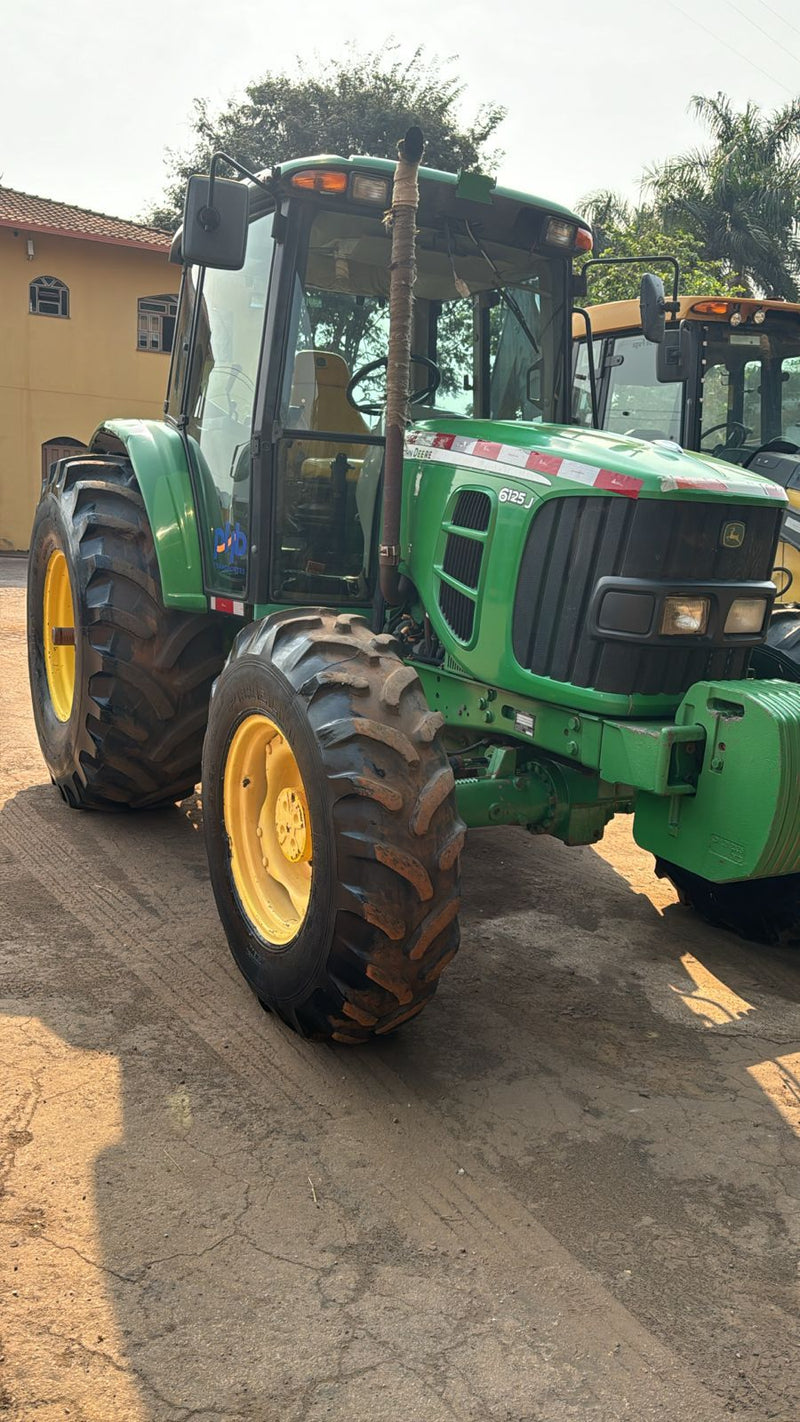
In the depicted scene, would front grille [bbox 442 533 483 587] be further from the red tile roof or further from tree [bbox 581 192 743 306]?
the red tile roof

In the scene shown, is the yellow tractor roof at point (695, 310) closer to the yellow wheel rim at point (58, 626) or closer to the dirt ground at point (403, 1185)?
the yellow wheel rim at point (58, 626)

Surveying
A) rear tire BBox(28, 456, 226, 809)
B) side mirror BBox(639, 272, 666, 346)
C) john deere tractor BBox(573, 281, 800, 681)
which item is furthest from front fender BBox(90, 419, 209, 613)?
john deere tractor BBox(573, 281, 800, 681)

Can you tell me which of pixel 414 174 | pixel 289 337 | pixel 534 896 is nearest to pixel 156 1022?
pixel 534 896

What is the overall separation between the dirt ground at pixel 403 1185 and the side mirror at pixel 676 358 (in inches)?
105

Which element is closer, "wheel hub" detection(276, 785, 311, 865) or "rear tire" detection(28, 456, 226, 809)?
"wheel hub" detection(276, 785, 311, 865)

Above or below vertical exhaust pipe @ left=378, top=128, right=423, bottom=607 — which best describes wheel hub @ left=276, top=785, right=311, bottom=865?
below

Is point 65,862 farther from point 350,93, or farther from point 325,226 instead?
point 350,93

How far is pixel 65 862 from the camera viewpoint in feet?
17.0

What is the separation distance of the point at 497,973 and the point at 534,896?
938 mm

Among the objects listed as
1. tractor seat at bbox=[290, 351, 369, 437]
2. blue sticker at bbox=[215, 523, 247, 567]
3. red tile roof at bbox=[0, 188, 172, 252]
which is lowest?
blue sticker at bbox=[215, 523, 247, 567]

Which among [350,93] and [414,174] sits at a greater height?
[350,93]

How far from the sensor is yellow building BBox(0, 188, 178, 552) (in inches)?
843

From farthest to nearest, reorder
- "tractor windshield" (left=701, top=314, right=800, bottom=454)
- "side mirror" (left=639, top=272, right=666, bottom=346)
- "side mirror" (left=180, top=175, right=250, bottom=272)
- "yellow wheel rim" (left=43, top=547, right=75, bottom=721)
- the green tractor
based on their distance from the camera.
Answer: "tractor windshield" (left=701, top=314, right=800, bottom=454), "yellow wheel rim" (left=43, top=547, right=75, bottom=721), "side mirror" (left=639, top=272, right=666, bottom=346), "side mirror" (left=180, top=175, right=250, bottom=272), the green tractor

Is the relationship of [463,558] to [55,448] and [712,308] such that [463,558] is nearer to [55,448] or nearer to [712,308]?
[712,308]
